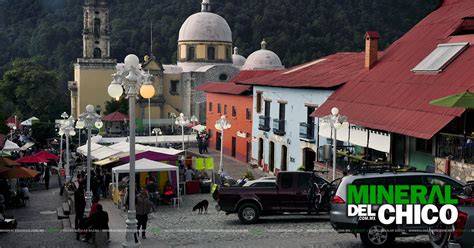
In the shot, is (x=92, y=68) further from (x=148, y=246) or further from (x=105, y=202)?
(x=148, y=246)

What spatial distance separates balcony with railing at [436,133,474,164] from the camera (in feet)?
60.2

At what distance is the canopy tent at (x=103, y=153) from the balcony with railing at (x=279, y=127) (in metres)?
9.42

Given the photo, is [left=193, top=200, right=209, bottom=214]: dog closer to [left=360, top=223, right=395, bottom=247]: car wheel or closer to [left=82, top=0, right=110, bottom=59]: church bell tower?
[left=360, top=223, right=395, bottom=247]: car wheel

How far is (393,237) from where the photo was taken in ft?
43.6

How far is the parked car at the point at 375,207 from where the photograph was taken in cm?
1315

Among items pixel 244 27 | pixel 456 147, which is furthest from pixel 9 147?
pixel 244 27

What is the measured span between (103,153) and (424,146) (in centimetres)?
1606

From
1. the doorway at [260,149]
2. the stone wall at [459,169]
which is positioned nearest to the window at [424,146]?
the stone wall at [459,169]

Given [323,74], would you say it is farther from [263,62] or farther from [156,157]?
[263,62]

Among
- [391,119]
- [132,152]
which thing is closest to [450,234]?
[132,152]

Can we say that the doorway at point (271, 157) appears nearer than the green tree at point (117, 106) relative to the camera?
Yes

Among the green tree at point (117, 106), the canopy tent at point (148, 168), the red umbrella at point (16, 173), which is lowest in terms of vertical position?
the red umbrella at point (16, 173)

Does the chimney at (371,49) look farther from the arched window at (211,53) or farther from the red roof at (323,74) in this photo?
the arched window at (211,53)

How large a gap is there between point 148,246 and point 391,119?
32.7ft
